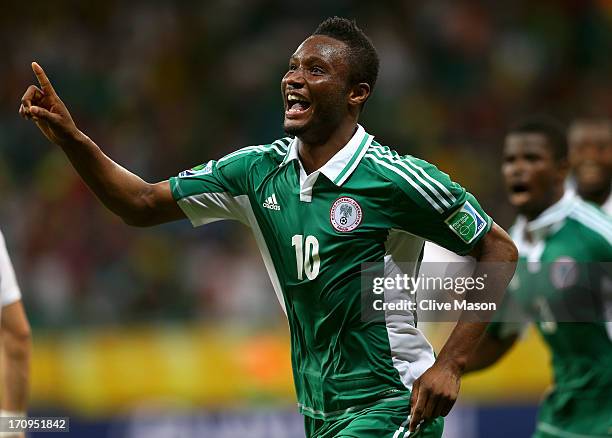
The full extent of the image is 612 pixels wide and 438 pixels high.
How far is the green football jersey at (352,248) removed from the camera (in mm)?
4840

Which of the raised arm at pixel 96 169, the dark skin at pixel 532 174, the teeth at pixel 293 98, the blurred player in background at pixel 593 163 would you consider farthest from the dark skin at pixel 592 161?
the raised arm at pixel 96 169

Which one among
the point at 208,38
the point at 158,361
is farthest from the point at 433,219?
the point at 208,38

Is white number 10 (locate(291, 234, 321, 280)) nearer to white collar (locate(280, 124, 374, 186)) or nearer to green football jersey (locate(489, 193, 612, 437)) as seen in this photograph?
white collar (locate(280, 124, 374, 186))

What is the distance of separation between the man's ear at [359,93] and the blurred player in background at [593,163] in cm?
382

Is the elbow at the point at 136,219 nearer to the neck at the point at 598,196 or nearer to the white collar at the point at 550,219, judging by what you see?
the white collar at the point at 550,219

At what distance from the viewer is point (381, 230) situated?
489 cm

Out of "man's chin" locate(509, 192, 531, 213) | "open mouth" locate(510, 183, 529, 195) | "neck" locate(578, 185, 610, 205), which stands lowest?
"man's chin" locate(509, 192, 531, 213)

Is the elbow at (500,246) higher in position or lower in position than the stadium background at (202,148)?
lower

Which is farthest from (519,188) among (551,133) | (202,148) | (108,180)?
(202,148)

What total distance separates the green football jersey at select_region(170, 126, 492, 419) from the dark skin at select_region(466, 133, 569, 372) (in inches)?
90.3

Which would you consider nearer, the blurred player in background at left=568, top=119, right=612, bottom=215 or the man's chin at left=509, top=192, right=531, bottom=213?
the man's chin at left=509, top=192, right=531, bottom=213

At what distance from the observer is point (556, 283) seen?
7121 mm

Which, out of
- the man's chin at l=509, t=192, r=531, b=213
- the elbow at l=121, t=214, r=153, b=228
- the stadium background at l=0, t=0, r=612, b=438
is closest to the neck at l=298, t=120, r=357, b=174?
the elbow at l=121, t=214, r=153, b=228

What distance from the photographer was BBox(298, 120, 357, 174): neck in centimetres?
506
